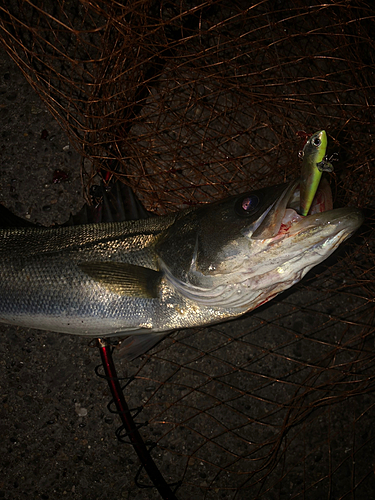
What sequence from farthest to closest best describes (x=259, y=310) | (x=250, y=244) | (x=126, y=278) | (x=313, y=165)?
(x=259, y=310) < (x=126, y=278) < (x=250, y=244) < (x=313, y=165)

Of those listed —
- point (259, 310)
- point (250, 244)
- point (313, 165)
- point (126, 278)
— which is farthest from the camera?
point (259, 310)

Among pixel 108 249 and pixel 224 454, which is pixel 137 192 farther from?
pixel 224 454

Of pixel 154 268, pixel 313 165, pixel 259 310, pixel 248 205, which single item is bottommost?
pixel 259 310

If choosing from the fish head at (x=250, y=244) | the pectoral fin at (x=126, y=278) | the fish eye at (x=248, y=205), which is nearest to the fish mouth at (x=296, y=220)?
the fish head at (x=250, y=244)

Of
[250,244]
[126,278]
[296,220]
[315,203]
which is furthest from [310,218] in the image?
[126,278]

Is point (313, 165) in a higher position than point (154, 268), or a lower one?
higher

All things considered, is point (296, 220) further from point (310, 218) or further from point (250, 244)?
point (250, 244)

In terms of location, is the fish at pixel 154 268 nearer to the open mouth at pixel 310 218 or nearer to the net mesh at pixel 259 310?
the open mouth at pixel 310 218

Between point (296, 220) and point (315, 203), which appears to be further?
point (315, 203)

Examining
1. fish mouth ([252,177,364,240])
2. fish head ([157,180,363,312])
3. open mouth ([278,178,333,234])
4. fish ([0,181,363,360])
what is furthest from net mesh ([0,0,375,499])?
fish mouth ([252,177,364,240])
